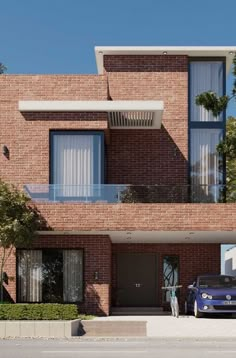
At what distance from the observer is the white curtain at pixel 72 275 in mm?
27531

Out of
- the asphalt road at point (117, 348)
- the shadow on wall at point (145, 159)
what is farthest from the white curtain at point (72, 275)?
the asphalt road at point (117, 348)

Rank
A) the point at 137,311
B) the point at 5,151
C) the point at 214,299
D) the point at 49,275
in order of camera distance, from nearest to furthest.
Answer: the point at 214,299
the point at 49,275
the point at 5,151
the point at 137,311

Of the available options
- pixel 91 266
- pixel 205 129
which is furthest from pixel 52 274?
pixel 205 129

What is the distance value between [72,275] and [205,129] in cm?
880

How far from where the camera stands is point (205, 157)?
103ft

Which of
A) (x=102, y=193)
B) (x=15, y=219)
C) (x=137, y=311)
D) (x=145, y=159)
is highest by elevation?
(x=145, y=159)

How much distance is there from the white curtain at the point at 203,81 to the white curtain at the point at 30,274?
928 cm

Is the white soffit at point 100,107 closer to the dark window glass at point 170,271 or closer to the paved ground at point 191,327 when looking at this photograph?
the dark window glass at point 170,271

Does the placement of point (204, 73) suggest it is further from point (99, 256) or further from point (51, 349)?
point (51, 349)

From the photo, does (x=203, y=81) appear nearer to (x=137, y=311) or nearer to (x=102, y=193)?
(x=102, y=193)

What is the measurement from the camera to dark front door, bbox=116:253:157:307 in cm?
3170

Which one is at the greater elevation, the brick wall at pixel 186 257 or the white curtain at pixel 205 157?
the white curtain at pixel 205 157

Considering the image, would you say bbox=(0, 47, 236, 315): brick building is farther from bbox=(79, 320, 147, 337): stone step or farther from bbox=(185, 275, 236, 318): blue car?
bbox=(79, 320, 147, 337): stone step

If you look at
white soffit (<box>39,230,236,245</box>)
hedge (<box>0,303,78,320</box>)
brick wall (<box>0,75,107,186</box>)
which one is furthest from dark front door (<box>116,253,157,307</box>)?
hedge (<box>0,303,78,320</box>)
